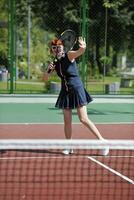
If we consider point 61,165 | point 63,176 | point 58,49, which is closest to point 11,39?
point 58,49

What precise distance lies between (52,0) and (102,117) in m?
7.99

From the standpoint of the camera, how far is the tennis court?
5195mm

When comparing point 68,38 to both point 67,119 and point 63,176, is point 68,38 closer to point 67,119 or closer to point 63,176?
point 67,119

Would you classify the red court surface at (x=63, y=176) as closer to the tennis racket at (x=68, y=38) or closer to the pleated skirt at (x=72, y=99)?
the pleated skirt at (x=72, y=99)

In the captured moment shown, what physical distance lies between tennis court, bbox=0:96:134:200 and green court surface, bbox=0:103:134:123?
0.23 m

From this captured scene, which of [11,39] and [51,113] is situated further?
[11,39]

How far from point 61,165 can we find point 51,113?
21.0 feet

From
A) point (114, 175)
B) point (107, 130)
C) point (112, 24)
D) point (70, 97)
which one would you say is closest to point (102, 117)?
point (107, 130)

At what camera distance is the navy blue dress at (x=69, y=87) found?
7371mm

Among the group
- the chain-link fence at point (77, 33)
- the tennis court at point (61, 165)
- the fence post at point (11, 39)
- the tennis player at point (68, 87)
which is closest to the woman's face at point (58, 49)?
the tennis player at point (68, 87)

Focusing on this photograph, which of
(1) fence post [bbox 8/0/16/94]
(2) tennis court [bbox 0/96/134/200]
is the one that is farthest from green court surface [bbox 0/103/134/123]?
(1) fence post [bbox 8/0/16/94]

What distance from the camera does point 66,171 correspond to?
6273 millimetres

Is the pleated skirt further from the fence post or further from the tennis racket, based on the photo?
the fence post

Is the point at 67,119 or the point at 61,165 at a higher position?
the point at 67,119
